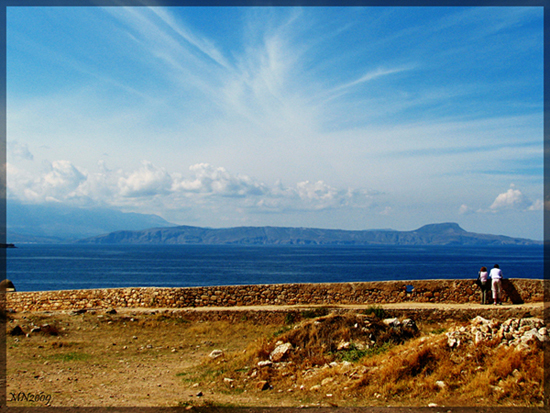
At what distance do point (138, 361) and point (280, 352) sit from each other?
4118 mm

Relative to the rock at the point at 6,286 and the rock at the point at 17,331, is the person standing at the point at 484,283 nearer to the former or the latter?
the rock at the point at 17,331

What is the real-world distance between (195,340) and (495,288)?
10749mm

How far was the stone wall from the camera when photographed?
1688cm

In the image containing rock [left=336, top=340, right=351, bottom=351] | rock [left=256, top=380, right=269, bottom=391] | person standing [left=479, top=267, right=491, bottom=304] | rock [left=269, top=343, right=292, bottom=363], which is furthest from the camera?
person standing [left=479, top=267, right=491, bottom=304]

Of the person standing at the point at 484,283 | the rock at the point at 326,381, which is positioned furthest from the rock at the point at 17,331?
the person standing at the point at 484,283

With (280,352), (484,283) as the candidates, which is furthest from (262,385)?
(484,283)

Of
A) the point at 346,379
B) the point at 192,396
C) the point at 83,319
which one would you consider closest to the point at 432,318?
the point at 346,379

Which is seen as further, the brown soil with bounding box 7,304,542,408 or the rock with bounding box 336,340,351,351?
the rock with bounding box 336,340,351,351

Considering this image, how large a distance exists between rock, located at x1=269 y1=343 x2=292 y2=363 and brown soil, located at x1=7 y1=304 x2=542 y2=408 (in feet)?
1.88

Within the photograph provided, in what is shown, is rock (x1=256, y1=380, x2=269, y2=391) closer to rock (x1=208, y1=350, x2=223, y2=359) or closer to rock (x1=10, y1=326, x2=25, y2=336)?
rock (x1=208, y1=350, x2=223, y2=359)

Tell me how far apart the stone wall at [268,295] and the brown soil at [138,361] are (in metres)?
1.10

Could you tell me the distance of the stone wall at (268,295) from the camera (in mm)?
16875

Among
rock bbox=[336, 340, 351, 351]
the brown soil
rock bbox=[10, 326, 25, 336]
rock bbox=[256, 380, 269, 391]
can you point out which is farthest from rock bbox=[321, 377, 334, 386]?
rock bbox=[10, 326, 25, 336]

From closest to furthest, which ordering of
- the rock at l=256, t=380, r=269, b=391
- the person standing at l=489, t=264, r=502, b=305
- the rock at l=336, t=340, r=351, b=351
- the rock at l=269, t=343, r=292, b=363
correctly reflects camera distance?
the rock at l=256, t=380, r=269, b=391, the rock at l=269, t=343, r=292, b=363, the rock at l=336, t=340, r=351, b=351, the person standing at l=489, t=264, r=502, b=305
